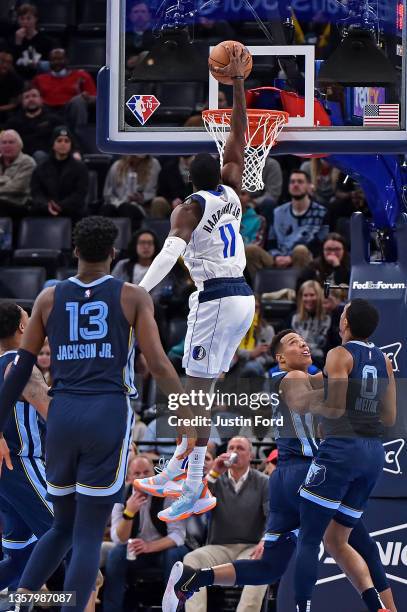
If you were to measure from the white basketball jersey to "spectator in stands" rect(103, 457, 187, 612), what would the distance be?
2.78 meters

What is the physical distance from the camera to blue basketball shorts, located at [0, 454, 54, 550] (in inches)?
293

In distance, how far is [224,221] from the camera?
7.50m

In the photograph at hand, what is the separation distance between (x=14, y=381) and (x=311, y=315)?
577 centimetres

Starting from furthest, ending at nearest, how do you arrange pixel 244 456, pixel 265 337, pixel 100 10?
pixel 100 10 → pixel 265 337 → pixel 244 456

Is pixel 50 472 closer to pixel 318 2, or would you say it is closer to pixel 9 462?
pixel 9 462

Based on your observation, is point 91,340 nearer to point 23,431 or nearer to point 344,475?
point 23,431

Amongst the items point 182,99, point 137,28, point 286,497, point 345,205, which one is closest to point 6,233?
point 182,99

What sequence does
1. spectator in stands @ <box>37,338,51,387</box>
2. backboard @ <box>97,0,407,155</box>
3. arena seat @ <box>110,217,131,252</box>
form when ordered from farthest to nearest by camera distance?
arena seat @ <box>110,217,131,252</box> → spectator in stands @ <box>37,338,51,387</box> → backboard @ <box>97,0,407,155</box>

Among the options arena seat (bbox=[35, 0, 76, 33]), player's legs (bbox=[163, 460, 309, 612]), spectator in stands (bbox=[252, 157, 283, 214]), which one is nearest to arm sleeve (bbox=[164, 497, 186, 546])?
player's legs (bbox=[163, 460, 309, 612])

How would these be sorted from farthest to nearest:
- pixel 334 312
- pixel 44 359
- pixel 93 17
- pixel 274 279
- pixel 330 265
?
pixel 93 17 → pixel 274 279 → pixel 330 265 → pixel 334 312 → pixel 44 359

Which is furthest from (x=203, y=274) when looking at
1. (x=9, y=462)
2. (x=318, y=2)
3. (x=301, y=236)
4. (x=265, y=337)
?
(x=301, y=236)

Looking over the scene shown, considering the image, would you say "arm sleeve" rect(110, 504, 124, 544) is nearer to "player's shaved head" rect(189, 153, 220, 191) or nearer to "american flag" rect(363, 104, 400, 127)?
"player's shaved head" rect(189, 153, 220, 191)

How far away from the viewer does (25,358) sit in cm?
624

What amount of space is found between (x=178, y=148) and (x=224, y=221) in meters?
0.94
